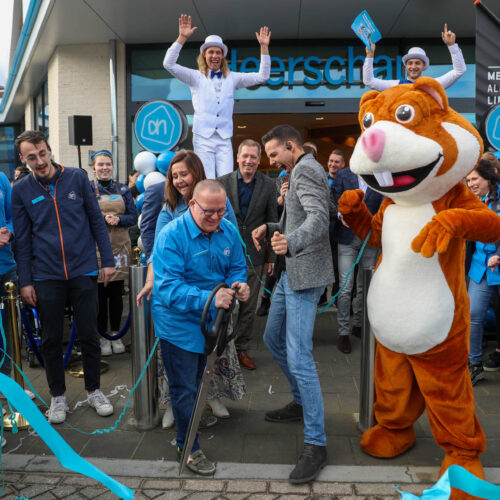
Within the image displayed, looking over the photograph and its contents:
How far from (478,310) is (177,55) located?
374 cm

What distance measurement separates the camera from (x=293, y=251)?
2.87 m

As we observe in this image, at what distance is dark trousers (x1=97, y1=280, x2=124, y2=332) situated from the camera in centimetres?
542

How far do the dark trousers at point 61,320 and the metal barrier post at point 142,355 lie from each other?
33 centimetres

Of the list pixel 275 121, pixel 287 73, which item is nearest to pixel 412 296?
pixel 287 73

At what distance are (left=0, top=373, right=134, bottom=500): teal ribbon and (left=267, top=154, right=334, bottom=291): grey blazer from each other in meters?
1.40

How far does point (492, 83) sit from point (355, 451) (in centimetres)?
409

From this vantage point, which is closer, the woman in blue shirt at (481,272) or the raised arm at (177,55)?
the woman in blue shirt at (481,272)

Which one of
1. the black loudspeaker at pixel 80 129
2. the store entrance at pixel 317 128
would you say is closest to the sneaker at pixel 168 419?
the black loudspeaker at pixel 80 129

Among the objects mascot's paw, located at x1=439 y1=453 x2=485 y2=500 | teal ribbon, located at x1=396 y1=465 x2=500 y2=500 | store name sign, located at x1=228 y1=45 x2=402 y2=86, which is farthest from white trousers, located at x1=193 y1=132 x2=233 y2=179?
store name sign, located at x1=228 y1=45 x2=402 y2=86

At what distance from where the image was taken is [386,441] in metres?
3.22

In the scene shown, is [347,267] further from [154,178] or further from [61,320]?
[61,320]

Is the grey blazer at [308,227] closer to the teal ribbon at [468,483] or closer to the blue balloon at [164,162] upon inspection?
the teal ribbon at [468,483]

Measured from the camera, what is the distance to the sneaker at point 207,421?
3.70 m

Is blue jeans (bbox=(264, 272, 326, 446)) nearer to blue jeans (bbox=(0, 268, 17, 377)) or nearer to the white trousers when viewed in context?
blue jeans (bbox=(0, 268, 17, 377))
